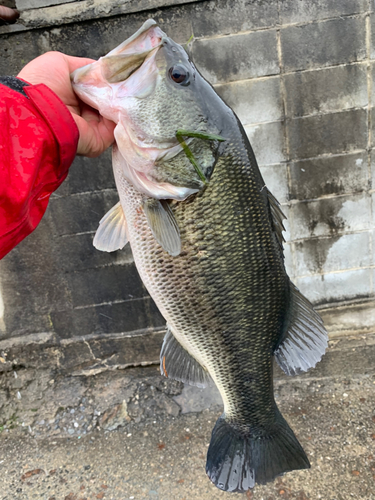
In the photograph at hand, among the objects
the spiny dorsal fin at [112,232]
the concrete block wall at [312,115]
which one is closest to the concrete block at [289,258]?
the concrete block wall at [312,115]

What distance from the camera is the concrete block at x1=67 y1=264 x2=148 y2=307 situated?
3279mm

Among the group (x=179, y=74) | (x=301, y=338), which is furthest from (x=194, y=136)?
(x=301, y=338)

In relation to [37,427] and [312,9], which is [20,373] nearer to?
[37,427]

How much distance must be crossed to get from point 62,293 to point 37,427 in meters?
1.29

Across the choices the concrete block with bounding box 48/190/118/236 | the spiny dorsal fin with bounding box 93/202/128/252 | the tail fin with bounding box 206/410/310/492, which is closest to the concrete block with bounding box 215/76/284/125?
the concrete block with bounding box 48/190/118/236

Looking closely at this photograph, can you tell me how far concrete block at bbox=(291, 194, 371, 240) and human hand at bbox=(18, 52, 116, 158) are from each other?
1978 millimetres

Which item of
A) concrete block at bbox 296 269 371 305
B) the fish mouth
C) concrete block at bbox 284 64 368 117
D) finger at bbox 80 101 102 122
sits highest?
the fish mouth

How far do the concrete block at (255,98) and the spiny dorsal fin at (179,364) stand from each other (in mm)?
1933

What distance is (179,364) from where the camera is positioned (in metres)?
1.98

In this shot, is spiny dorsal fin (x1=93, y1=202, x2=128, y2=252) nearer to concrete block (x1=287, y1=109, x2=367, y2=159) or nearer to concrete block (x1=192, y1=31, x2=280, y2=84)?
concrete block (x1=192, y1=31, x2=280, y2=84)

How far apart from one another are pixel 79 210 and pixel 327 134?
2.22m

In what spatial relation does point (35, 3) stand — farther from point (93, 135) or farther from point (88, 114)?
point (93, 135)

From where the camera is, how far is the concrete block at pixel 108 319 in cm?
337

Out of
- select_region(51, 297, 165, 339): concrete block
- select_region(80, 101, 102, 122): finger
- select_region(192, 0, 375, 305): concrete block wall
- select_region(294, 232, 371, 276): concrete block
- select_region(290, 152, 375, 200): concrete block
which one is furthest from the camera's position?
select_region(51, 297, 165, 339): concrete block
